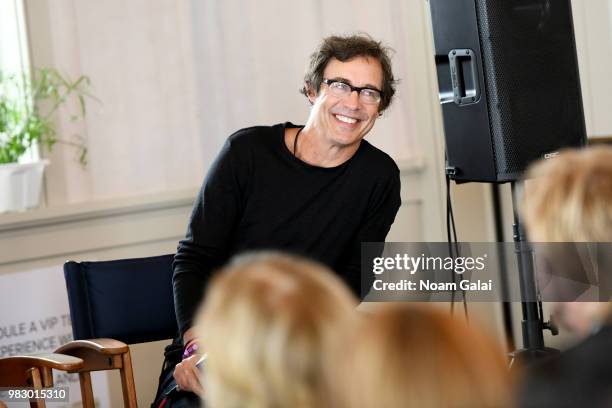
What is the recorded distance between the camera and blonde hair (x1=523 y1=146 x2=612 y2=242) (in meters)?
1.15

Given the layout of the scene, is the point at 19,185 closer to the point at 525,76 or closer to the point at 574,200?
the point at 525,76

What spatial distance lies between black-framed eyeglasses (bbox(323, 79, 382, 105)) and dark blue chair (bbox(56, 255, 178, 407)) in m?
0.70

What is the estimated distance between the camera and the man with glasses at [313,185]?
248cm

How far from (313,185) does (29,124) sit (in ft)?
3.72

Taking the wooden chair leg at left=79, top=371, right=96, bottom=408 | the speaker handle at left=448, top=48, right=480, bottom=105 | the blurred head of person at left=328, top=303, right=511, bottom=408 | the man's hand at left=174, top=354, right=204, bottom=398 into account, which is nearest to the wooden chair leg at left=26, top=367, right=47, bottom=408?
the wooden chair leg at left=79, top=371, right=96, bottom=408

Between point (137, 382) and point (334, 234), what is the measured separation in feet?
3.98

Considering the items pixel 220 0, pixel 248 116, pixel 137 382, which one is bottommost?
pixel 137 382

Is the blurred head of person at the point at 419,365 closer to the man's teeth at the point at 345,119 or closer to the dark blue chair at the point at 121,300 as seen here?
the man's teeth at the point at 345,119

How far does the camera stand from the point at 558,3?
9.09 feet

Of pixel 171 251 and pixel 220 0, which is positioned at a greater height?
pixel 220 0

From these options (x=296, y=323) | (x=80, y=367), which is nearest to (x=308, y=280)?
(x=296, y=323)

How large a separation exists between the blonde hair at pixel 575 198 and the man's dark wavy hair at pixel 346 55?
1424 mm

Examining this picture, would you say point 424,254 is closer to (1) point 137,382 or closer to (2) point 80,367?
(2) point 80,367

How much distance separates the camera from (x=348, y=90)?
2.53 m
